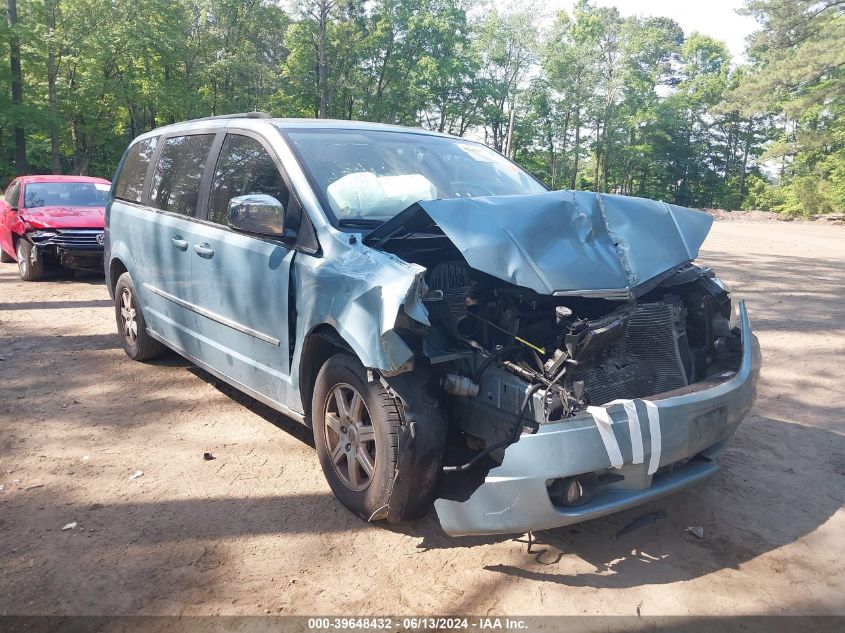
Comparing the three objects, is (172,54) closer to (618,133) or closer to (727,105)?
(727,105)

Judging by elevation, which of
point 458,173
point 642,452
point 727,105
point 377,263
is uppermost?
point 727,105

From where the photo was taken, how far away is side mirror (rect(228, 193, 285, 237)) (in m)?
3.37

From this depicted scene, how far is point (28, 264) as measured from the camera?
10.1m

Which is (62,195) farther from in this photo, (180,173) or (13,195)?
(180,173)

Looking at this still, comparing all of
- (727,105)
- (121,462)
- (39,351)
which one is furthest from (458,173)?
(727,105)

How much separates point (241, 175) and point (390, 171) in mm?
960

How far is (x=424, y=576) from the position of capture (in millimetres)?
2783

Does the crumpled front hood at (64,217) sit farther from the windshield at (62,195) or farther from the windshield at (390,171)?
the windshield at (390,171)

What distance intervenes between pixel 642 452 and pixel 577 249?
38.8 inches

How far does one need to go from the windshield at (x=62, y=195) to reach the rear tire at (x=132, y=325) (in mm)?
5663

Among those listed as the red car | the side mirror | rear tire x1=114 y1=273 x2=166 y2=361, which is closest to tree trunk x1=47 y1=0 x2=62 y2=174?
the red car

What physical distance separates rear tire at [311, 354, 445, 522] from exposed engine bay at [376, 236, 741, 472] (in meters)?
0.17

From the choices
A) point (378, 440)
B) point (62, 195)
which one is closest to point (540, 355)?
point (378, 440)

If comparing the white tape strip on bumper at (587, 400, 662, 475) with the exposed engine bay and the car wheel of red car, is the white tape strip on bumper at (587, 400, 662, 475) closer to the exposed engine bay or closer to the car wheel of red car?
the exposed engine bay
